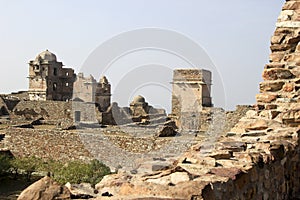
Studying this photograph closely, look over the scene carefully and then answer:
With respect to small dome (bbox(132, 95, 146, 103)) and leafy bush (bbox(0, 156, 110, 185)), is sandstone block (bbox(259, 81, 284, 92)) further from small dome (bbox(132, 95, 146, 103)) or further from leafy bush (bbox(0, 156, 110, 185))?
small dome (bbox(132, 95, 146, 103))

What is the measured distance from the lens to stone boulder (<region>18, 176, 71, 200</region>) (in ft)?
6.03

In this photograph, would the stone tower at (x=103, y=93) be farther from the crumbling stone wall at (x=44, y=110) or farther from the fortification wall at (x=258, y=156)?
the fortification wall at (x=258, y=156)

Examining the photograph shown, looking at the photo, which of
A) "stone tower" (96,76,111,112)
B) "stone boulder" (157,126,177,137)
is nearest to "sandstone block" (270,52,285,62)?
"stone boulder" (157,126,177,137)

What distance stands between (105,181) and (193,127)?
17125 millimetres

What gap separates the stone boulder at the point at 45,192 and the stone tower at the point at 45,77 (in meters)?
35.0

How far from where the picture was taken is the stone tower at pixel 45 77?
3600 cm

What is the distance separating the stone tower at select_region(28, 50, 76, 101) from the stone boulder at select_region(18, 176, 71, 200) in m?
35.0

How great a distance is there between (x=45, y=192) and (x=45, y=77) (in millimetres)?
35024

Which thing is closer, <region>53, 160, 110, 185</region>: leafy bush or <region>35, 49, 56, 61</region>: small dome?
<region>53, 160, 110, 185</region>: leafy bush

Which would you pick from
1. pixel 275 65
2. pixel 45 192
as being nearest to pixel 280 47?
pixel 275 65

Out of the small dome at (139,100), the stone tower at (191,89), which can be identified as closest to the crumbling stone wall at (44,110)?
the small dome at (139,100)

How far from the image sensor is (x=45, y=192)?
6.10ft

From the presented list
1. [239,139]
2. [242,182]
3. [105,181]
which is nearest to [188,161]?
[242,182]

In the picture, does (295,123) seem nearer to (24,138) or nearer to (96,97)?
(24,138)
